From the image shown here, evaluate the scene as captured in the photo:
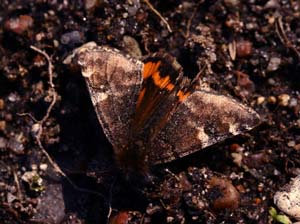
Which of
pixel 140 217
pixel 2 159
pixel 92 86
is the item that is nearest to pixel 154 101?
pixel 92 86

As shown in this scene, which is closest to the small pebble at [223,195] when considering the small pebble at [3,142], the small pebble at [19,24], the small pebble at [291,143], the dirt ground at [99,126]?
the dirt ground at [99,126]

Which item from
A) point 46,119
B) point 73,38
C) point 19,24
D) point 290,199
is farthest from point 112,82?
point 290,199

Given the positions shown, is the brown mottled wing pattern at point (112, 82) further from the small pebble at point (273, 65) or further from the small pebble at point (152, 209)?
the small pebble at point (273, 65)

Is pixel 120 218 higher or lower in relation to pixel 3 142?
lower

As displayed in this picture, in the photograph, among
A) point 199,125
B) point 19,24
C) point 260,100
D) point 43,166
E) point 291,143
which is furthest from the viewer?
point 19,24

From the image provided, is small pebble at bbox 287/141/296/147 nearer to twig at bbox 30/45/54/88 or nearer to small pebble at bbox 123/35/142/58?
small pebble at bbox 123/35/142/58

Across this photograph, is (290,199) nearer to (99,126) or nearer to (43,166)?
(99,126)

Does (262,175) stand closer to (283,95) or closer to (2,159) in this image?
(283,95)

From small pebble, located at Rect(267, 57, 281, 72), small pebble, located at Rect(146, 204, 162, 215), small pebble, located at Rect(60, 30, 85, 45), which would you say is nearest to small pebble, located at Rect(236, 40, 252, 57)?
small pebble, located at Rect(267, 57, 281, 72)
